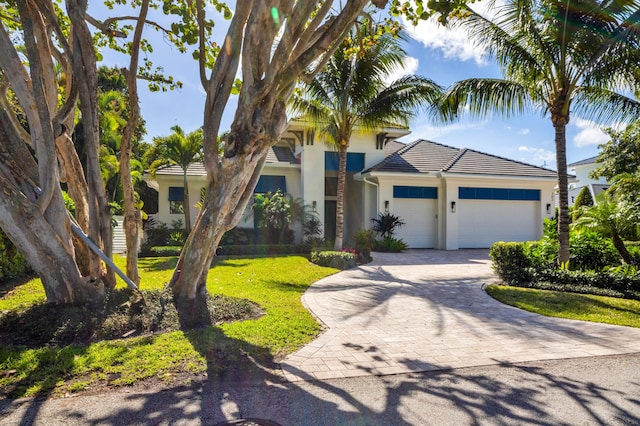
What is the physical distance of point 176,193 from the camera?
1888cm

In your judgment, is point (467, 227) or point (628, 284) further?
point (467, 227)

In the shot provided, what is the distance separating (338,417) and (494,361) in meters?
2.46

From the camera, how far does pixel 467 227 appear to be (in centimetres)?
1888

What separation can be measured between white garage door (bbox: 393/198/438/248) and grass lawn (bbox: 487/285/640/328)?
9.26 m

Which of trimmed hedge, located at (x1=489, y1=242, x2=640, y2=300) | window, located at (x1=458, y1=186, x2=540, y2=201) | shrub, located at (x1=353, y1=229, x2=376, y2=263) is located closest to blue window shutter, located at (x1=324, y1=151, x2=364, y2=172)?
shrub, located at (x1=353, y1=229, x2=376, y2=263)

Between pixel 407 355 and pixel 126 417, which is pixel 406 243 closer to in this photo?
pixel 407 355

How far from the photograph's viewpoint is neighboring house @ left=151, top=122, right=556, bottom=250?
714 inches

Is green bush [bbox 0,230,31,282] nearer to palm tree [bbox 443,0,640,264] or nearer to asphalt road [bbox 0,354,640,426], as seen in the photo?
asphalt road [bbox 0,354,640,426]

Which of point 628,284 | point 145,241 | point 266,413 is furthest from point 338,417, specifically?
point 145,241

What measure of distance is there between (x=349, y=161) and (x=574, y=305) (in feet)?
41.9

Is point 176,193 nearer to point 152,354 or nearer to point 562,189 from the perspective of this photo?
point 152,354

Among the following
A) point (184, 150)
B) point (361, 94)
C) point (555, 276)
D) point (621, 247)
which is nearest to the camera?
point (621, 247)

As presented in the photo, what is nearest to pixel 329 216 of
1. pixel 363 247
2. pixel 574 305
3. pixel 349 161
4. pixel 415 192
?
pixel 349 161

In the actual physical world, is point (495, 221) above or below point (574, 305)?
above
